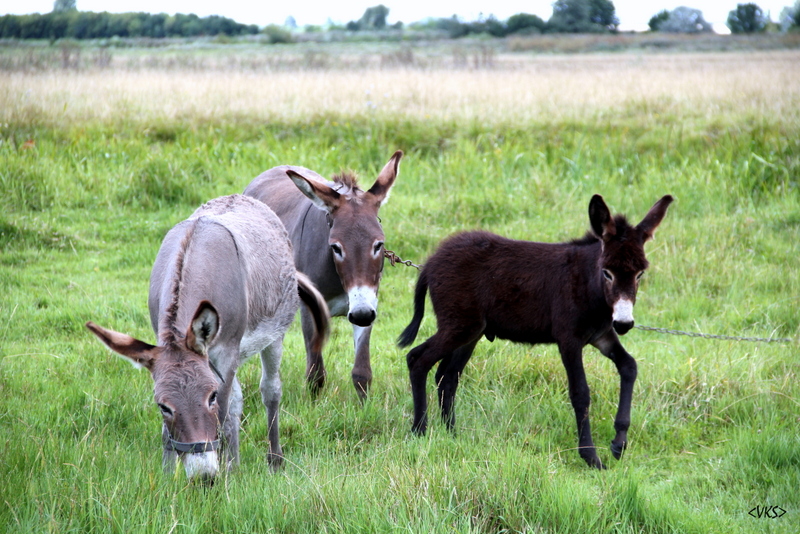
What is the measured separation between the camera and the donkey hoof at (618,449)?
3.95 metres

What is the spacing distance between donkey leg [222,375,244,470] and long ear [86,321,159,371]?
693 mm

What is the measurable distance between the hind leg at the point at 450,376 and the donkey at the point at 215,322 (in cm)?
85

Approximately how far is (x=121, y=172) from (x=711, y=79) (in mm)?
13049

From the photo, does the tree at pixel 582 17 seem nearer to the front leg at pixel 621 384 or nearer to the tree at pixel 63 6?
the tree at pixel 63 6

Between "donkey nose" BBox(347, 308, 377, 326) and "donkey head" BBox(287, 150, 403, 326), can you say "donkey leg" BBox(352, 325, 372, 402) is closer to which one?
"donkey head" BBox(287, 150, 403, 326)

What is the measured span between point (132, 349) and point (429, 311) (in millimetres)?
4020

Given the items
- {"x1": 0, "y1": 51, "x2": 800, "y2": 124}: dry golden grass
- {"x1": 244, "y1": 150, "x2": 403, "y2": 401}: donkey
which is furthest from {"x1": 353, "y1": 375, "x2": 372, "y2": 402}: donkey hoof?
{"x1": 0, "y1": 51, "x2": 800, "y2": 124}: dry golden grass

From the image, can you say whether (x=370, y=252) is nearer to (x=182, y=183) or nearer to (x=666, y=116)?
(x=182, y=183)

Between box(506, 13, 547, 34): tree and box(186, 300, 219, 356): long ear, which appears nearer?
box(186, 300, 219, 356): long ear

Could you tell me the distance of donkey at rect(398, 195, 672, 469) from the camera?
392 cm

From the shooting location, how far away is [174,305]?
3.06m

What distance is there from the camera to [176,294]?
3.10 meters

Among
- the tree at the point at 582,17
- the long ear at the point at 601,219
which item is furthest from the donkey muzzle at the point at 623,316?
the tree at the point at 582,17
